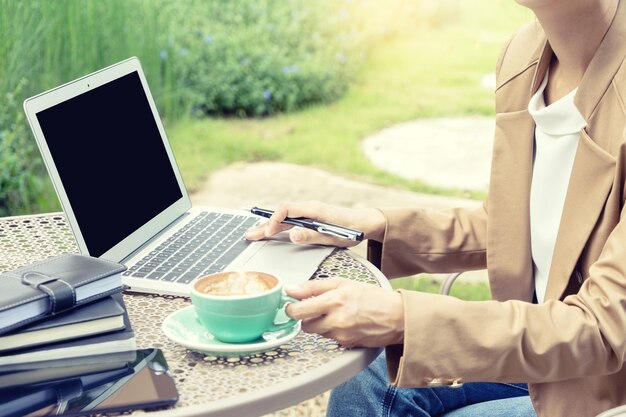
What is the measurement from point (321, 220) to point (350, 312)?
0.49m

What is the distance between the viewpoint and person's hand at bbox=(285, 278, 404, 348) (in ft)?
4.45

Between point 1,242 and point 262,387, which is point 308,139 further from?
point 262,387

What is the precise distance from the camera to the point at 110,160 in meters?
1.74

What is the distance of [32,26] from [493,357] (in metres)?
3.28

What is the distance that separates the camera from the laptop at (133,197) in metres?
1.59

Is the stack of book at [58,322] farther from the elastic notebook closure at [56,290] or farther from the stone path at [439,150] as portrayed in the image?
the stone path at [439,150]

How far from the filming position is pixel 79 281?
4.42 ft

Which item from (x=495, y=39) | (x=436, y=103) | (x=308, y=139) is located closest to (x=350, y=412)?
(x=308, y=139)

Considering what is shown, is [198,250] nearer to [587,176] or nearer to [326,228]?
[326,228]

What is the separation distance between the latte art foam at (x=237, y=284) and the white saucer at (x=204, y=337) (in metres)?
0.07

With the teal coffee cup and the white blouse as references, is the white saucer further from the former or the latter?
the white blouse

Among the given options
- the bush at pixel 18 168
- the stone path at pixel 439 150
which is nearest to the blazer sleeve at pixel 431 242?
the bush at pixel 18 168

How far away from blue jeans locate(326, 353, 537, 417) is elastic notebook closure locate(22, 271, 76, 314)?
63 cm

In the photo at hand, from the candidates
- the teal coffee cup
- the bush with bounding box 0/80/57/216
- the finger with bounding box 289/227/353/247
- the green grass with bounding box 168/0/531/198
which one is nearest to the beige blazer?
the finger with bounding box 289/227/353/247
